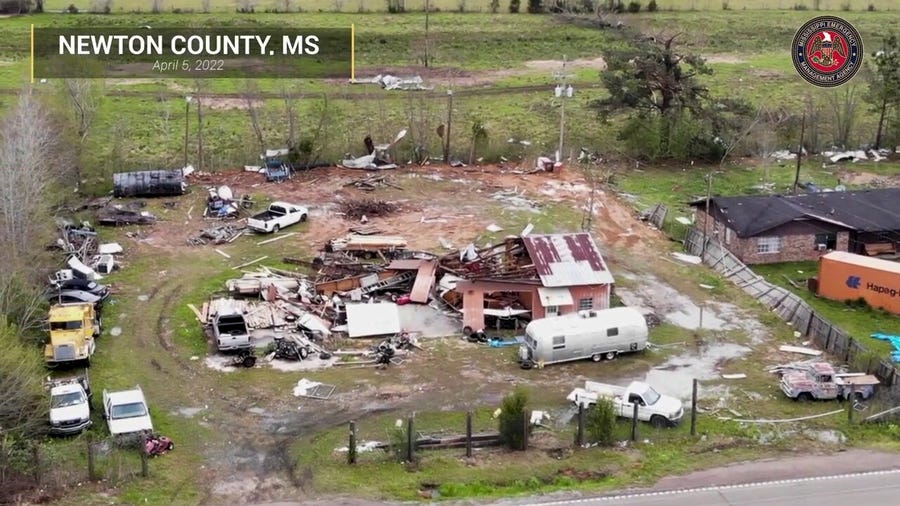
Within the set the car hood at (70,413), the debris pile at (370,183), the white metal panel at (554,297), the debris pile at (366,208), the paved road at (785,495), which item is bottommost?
the paved road at (785,495)

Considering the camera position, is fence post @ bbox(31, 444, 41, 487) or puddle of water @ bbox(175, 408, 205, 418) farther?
puddle of water @ bbox(175, 408, 205, 418)

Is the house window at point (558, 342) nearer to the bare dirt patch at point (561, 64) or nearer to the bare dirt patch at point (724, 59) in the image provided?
the bare dirt patch at point (561, 64)

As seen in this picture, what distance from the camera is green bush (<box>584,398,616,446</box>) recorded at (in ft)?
92.7

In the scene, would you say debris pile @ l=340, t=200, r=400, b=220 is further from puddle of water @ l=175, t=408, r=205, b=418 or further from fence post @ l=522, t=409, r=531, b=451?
fence post @ l=522, t=409, r=531, b=451

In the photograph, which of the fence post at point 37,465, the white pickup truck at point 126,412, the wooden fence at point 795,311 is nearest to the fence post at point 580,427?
the wooden fence at point 795,311

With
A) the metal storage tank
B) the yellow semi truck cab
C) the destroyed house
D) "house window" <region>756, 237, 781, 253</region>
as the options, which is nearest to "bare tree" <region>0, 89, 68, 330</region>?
the yellow semi truck cab

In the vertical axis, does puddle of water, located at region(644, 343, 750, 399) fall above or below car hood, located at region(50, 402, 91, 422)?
above

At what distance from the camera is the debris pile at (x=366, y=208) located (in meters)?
49.1

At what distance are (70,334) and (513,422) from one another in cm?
1517

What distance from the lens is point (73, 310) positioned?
34062mm

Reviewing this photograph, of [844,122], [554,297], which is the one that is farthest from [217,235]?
[844,122]

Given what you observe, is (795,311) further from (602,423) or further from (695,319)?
(602,423)

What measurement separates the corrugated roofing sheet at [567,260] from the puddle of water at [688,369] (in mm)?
4345

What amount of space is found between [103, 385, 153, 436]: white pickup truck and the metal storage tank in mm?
22996
